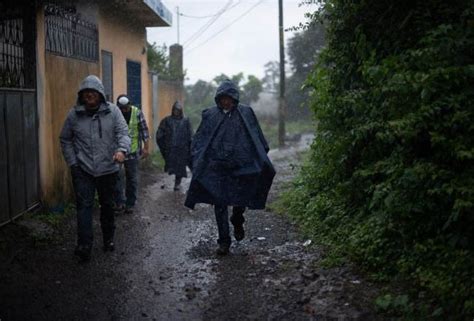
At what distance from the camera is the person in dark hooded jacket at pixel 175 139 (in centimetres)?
1043

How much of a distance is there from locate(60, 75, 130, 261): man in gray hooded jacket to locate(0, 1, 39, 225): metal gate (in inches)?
48.9

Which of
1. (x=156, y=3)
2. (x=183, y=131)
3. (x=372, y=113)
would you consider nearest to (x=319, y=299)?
(x=372, y=113)

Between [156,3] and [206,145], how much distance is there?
7409 millimetres

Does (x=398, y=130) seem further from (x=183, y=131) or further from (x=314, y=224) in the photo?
(x=183, y=131)

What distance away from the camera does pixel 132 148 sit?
8094 mm

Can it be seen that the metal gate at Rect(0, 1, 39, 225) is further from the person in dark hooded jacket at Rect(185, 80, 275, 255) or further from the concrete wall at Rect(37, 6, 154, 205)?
the person in dark hooded jacket at Rect(185, 80, 275, 255)

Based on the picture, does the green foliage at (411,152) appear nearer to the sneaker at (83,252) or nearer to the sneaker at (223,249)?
the sneaker at (223,249)

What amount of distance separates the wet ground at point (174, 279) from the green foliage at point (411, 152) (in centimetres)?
41

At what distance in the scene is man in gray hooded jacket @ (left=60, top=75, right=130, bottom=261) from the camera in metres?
5.46

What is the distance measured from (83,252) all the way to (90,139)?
1.18m

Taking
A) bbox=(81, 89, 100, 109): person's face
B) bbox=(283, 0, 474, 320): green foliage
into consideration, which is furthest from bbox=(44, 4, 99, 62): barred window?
bbox=(283, 0, 474, 320): green foliage

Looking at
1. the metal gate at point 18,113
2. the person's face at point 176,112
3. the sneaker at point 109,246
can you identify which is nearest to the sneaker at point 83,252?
the sneaker at point 109,246

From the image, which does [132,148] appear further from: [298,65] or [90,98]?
[298,65]

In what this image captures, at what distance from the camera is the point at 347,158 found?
5953mm
